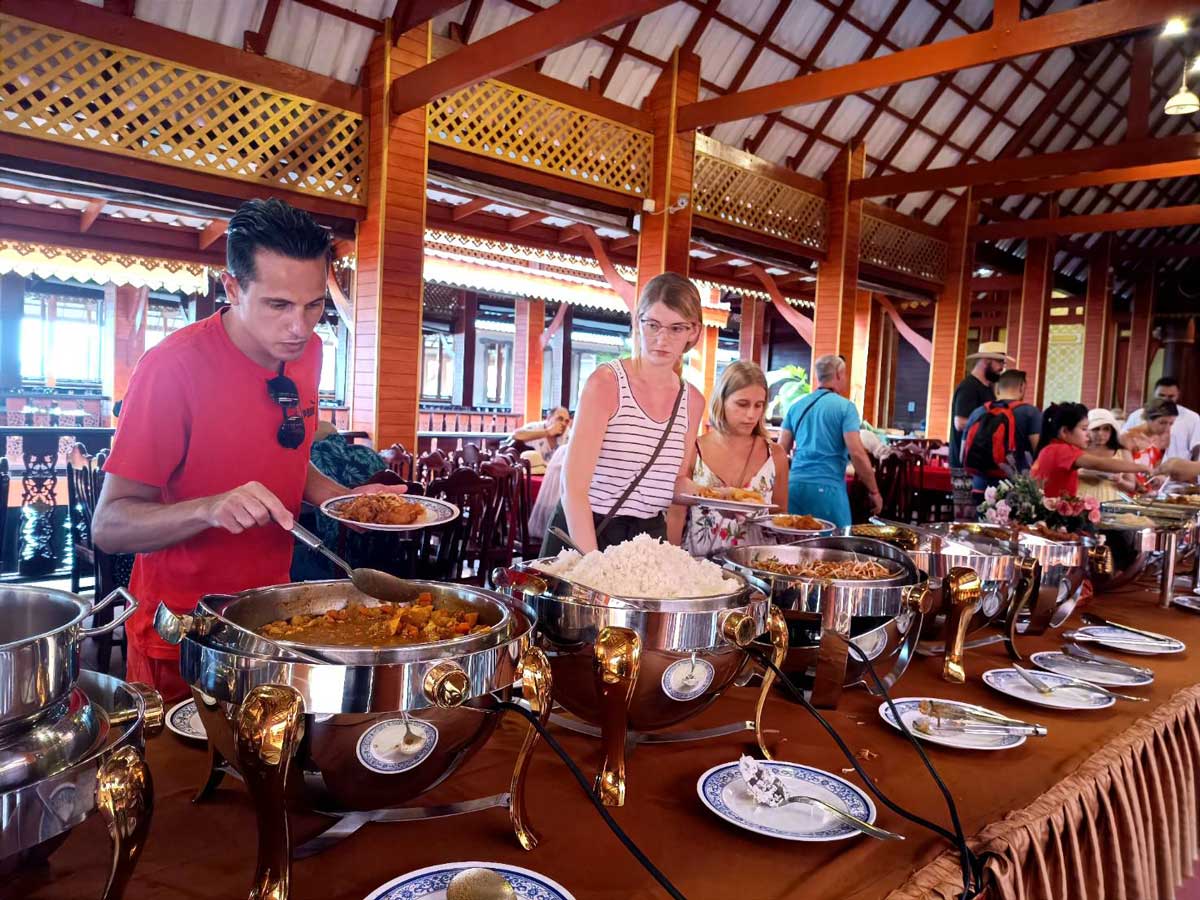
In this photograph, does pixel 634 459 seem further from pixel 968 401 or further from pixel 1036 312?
pixel 1036 312

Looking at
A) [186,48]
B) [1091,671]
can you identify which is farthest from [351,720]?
[186,48]

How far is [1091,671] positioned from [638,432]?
1016 mm

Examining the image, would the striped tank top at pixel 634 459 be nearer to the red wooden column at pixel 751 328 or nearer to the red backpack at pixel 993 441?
the red backpack at pixel 993 441

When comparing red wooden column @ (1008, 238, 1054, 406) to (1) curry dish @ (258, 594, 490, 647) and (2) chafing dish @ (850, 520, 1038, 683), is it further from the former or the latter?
(1) curry dish @ (258, 594, 490, 647)

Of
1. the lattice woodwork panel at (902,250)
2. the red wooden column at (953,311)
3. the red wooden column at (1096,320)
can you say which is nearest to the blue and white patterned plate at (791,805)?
the lattice woodwork panel at (902,250)

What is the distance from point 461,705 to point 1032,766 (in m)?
0.81

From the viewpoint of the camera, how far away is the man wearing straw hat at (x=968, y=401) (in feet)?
18.0

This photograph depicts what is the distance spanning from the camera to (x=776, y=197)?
325 inches

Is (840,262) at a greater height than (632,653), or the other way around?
(840,262)

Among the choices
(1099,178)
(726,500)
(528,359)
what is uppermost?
(1099,178)

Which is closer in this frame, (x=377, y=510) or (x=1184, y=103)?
(x=377, y=510)

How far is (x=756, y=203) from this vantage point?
805 centimetres

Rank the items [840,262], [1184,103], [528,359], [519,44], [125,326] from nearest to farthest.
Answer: [519,44] < [1184,103] < [840,262] < [125,326] < [528,359]

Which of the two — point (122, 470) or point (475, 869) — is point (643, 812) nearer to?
point (475, 869)
